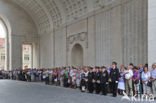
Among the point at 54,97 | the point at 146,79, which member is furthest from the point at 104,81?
the point at 54,97

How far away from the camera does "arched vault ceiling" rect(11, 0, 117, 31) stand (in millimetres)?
20359

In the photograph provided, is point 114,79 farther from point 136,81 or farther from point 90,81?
point 90,81

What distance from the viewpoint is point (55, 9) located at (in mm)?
25859

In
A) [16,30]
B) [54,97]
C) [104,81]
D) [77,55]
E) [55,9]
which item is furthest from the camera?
[16,30]

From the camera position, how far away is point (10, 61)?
30328mm

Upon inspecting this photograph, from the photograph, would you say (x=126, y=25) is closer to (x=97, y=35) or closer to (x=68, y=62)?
(x=97, y=35)

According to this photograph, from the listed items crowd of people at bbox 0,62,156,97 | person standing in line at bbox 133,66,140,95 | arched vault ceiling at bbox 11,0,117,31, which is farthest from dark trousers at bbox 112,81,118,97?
arched vault ceiling at bbox 11,0,117,31

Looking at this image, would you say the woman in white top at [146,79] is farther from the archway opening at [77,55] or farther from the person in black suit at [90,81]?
the archway opening at [77,55]

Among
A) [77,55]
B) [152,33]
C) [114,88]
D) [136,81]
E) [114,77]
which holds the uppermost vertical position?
[152,33]

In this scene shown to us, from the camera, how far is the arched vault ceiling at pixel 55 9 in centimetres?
2036

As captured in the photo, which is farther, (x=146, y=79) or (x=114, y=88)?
(x=114, y=88)

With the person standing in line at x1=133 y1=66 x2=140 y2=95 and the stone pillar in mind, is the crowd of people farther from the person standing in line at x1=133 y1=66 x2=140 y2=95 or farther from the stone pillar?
the stone pillar

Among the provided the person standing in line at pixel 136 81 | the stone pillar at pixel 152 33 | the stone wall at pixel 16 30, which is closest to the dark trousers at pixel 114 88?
the person standing in line at pixel 136 81

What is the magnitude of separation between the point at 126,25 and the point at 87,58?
6276 millimetres
